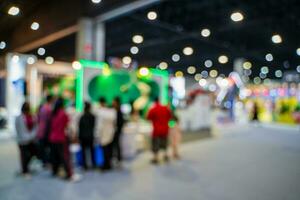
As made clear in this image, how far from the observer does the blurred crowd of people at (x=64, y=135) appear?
523cm

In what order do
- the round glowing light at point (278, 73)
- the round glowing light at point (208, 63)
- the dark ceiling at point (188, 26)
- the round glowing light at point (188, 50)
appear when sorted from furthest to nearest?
the round glowing light at point (278, 73) < the round glowing light at point (208, 63) < the round glowing light at point (188, 50) < the dark ceiling at point (188, 26)

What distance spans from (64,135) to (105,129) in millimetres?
801

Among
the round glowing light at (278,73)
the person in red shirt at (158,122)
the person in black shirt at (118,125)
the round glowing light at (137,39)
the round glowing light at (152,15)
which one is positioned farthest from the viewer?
the round glowing light at (278,73)

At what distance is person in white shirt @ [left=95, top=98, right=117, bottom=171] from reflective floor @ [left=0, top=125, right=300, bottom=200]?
1.19 feet

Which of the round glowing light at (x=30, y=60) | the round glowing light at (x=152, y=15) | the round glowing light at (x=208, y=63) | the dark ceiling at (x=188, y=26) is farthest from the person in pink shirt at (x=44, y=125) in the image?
the round glowing light at (x=208, y=63)

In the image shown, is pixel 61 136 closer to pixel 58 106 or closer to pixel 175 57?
pixel 58 106

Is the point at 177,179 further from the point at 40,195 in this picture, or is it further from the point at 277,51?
the point at 277,51

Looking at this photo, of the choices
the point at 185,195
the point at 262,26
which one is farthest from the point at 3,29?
the point at 262,26

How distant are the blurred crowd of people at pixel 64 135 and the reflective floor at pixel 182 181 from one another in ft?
0.90

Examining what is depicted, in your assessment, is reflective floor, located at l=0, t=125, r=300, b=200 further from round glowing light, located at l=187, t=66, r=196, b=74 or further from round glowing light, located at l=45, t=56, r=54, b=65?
round glowing light, located at l=187, t=66, r=196, b=74

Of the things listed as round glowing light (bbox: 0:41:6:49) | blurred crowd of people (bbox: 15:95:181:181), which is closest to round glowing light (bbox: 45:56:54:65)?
blurred crowd of people (bbox: 15:95:181:181)

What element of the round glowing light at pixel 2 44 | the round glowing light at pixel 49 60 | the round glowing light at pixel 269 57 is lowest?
the round glowing light at pixel 2 44

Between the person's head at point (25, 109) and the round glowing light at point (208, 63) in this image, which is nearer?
the person's head at point (25, 109)

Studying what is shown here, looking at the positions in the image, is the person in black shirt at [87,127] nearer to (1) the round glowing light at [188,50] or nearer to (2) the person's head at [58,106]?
(2) the person's head at [58,106]
